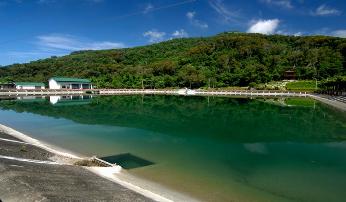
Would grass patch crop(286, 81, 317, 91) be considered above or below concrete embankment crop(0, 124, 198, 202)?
above

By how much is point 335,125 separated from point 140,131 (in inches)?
582

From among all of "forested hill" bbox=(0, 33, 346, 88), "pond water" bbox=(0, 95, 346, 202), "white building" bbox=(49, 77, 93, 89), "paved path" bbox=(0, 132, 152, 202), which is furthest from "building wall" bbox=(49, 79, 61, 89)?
"paved path" bbox=(0, 132, 152, 202)

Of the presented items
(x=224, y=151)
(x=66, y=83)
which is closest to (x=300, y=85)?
(x=66, y=83)

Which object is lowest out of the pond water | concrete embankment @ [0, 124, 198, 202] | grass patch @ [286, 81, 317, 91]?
the pond water

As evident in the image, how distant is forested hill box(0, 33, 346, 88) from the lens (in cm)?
8684

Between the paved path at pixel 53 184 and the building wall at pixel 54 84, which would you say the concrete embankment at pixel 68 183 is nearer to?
the paved path at pixel 53 184

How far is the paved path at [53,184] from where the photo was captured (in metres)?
8.88

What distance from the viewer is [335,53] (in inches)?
3824

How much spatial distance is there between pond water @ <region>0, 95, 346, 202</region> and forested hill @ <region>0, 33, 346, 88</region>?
5864 cm

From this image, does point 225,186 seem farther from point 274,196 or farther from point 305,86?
point 305,86

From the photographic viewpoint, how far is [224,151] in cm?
1722

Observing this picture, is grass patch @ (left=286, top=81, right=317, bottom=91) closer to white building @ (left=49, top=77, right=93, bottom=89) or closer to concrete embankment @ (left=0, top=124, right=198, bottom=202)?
white building @ (left=49, top=77, right=93, bottom=89)

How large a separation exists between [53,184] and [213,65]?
309 ft

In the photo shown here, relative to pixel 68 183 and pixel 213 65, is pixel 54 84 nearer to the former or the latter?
pixel 213 65
